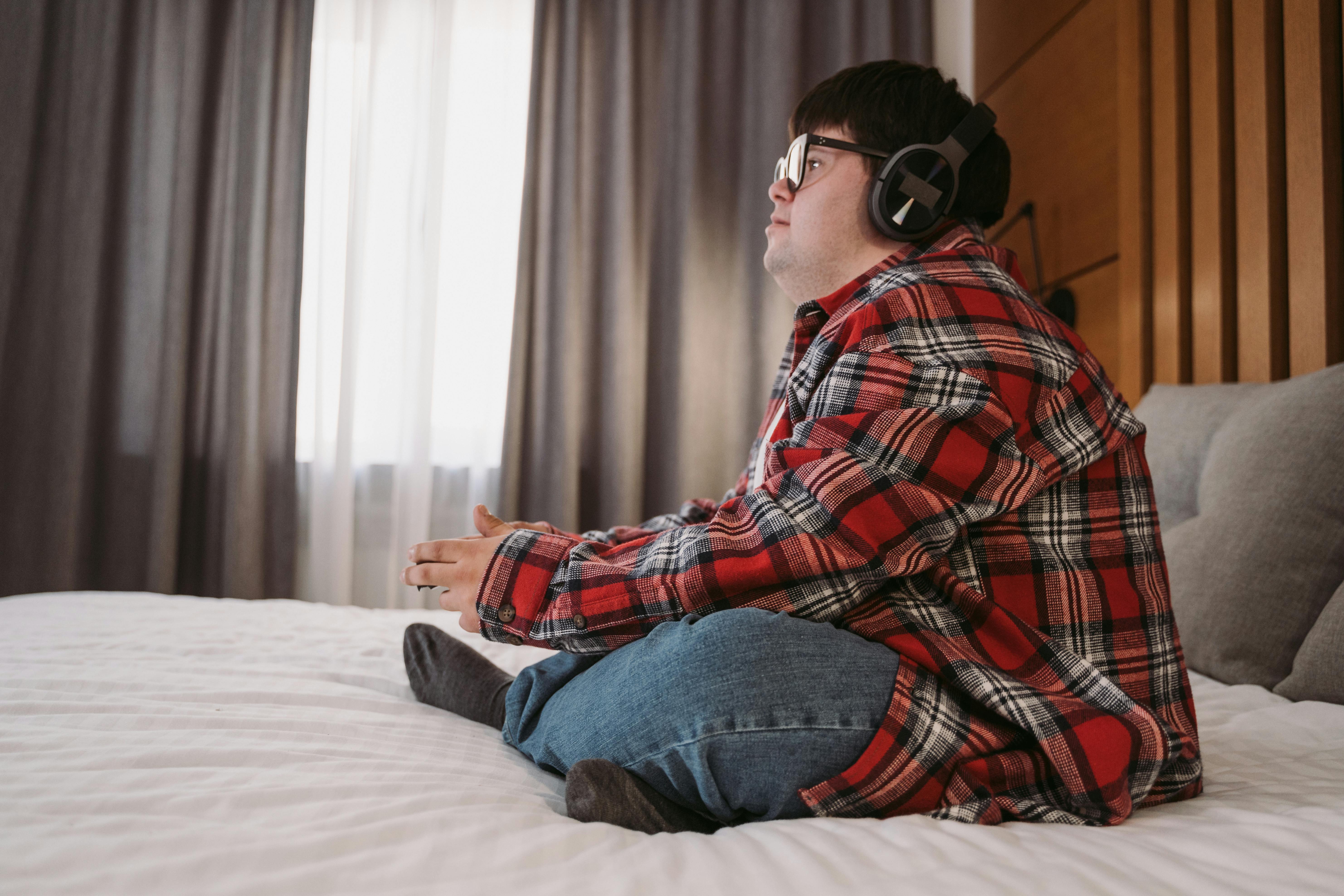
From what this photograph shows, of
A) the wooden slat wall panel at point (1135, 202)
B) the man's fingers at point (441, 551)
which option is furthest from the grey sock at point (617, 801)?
the wooden slat wall panel at point (1135, 202)

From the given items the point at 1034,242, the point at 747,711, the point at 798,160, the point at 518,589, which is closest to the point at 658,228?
the point at 1034,242

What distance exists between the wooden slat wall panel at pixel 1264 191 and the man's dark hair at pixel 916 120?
0.60 m

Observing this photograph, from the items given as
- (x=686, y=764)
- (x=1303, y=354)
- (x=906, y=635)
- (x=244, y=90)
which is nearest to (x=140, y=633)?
(x=686, y=764)

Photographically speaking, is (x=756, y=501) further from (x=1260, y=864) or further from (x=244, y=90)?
(x=244, y=90)

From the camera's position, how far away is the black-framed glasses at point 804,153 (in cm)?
106

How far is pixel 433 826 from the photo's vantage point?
54 cm

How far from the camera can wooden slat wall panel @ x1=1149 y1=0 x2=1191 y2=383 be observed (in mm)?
1599

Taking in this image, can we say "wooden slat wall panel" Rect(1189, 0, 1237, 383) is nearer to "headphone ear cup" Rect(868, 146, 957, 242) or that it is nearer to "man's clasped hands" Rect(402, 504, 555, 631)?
"headphone ear cup" Rect(868, 146, 957, 242)

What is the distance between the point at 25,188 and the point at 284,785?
2.83 meters

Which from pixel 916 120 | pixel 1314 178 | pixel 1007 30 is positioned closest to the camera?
pixel 916 120

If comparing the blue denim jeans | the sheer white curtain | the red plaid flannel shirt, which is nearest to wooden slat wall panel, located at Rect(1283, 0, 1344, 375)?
the red plaid flannel shirt

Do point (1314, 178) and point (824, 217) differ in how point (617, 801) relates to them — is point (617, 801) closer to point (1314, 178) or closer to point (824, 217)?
point (824, 217)

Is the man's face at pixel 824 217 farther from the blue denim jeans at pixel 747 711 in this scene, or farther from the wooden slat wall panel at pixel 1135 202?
the wooden slat wall panel at pixel 1135 202

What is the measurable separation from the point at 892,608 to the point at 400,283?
7.81 ft
